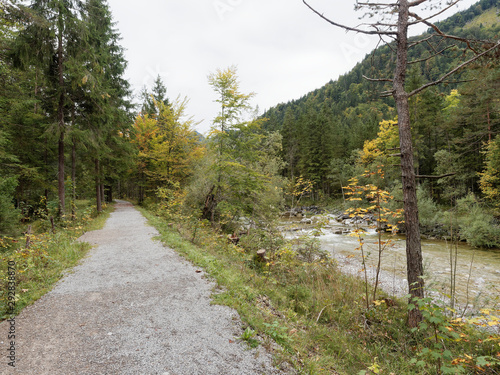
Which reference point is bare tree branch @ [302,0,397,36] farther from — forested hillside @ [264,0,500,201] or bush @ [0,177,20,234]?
bush @ [0,177,20,234]

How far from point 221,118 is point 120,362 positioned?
1000cm

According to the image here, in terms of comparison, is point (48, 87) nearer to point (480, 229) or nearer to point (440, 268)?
point (440, 268)

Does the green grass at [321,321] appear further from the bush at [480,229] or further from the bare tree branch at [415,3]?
the bush at [480,229]

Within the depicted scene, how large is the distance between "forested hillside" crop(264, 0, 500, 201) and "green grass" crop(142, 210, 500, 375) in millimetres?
3275

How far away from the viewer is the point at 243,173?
11305 millimetres

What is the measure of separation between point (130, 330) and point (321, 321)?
375 cm

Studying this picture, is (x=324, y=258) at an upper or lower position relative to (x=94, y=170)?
lower

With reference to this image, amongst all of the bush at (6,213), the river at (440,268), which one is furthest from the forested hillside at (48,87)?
the river at (440,268)

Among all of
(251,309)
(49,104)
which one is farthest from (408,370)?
(49,104)

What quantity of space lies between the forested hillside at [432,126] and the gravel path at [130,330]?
4789 mm

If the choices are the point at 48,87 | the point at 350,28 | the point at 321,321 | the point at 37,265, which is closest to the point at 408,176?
the point at 350,28

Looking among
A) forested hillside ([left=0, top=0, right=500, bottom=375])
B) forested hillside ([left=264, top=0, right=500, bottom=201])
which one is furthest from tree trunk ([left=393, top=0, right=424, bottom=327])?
forested hillside ([left=264, top=0, right=500, bottom=201])

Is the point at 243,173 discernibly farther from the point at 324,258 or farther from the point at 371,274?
the point at 371,274

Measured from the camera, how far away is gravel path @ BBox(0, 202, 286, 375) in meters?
2.57
